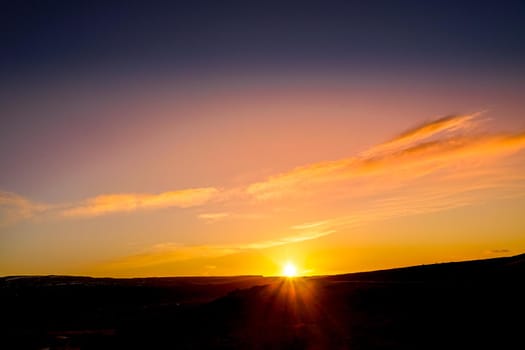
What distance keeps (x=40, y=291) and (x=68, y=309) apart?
1532 cm

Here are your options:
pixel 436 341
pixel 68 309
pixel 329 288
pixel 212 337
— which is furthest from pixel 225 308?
pixel 68 309

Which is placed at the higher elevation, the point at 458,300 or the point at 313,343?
the point at 458,300

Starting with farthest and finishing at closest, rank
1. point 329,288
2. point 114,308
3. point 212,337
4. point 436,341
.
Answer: point 114,308 < point 329,288 < point 212,337 < point 436,341

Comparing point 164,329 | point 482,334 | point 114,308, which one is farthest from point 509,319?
point 114,308

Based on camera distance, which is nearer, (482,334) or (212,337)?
(482,334)

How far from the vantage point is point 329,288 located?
1939 inches

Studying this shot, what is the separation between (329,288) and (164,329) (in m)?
17.5

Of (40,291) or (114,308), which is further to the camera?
(40,291)

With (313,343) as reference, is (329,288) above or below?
above

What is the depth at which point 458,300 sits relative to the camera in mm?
39969

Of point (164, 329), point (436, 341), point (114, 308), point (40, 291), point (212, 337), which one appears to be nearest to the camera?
point (436, 341)

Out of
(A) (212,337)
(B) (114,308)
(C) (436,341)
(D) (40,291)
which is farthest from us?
(D) (40,291)

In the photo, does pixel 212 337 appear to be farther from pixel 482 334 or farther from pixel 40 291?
pixel 40 291

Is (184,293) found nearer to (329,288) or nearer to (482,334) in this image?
(329,288)
